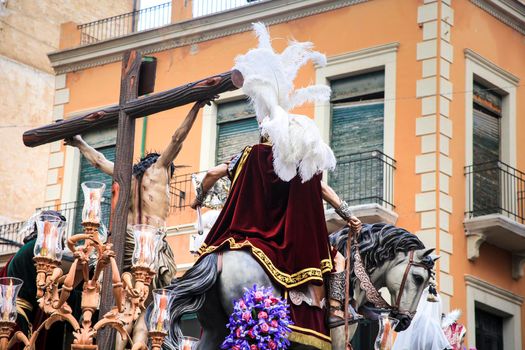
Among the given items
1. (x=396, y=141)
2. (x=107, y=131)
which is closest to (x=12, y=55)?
(x=107, y=131)

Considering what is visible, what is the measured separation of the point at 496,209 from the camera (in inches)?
817

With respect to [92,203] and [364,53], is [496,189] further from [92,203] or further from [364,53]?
[92,203]

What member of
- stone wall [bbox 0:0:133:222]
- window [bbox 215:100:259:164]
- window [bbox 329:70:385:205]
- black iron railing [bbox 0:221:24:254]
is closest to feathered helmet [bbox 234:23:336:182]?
window [bbox 329:70:385:205]

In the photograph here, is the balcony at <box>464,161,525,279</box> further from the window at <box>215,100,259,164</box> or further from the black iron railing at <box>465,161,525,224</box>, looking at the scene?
the window at <box>215,100,259,164</box>

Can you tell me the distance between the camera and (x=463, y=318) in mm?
19906

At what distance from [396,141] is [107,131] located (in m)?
4.67

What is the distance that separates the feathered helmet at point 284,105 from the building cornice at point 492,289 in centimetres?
1019

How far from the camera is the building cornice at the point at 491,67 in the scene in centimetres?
2102

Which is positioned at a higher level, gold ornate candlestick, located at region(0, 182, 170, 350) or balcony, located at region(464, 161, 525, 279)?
balcony, located at region(464, 161, 525, 279)

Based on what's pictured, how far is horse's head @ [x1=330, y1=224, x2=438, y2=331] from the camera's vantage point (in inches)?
413

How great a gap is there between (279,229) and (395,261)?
1174 mm

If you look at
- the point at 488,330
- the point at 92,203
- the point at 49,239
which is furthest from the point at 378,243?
the point at 488,330

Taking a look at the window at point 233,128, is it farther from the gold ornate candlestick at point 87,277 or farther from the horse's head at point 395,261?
the gold ornate candlestick at point 87,277

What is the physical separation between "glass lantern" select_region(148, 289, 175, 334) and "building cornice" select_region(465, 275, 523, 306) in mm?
11607
